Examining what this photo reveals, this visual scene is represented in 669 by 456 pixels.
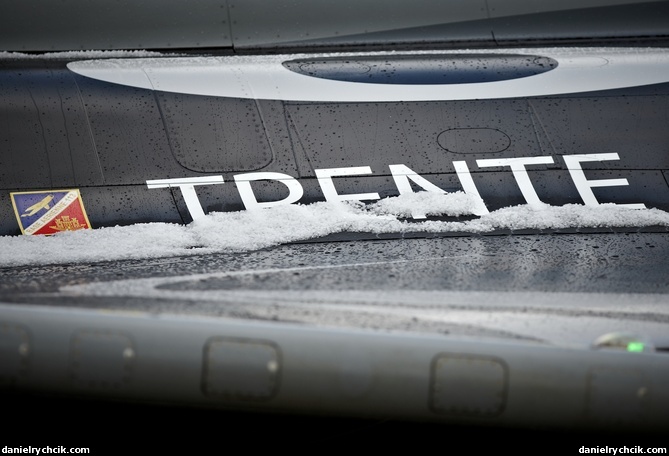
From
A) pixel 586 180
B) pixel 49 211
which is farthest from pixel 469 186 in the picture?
pixel 49 211

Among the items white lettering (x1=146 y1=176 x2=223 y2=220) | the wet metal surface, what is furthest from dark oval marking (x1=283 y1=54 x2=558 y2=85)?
the wet metal surface

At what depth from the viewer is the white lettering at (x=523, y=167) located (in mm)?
2334

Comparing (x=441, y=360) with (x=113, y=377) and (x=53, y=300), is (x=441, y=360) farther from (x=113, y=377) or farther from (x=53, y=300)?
(x=53, y=300)

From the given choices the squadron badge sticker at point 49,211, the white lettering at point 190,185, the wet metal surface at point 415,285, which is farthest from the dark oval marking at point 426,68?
the squadron badge sticker at point 49,211

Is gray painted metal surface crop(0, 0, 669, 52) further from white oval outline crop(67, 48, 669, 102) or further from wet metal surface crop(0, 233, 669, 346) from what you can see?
wet metal surface crop(0, 233, 669, 346)

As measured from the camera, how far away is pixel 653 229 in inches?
88.5

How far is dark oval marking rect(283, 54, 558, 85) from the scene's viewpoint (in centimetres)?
254

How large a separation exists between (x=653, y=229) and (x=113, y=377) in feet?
5.74

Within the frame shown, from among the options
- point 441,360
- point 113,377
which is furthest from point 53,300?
point 441,360

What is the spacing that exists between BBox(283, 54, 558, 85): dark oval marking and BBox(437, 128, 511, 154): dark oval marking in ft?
0.73

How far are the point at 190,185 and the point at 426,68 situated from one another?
994mm

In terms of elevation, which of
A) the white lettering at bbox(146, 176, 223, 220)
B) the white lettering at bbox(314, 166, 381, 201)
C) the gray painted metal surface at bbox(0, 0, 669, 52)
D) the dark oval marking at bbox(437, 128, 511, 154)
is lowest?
the white lettering at bbox(146, 176, 223, 220)

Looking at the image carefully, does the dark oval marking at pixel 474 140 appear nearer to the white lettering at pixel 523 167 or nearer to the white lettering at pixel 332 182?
the white lettering at pixel 523 167

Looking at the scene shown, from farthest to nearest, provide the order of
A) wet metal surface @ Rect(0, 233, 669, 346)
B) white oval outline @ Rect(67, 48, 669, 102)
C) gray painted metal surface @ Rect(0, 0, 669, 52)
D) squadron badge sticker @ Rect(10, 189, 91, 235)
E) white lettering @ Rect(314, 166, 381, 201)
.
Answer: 1. gray painted metal surface @ Rect(0, 0, 669, 52)
2. white oval outline @ Rect(67, 48, 669, 102)
3. white lettering @ Rect(314, 166, 381, 201)
4. squadron badge sticker @ Rect(10, 189, 91, 235)
5. wet metal surface @ Rect(0, 233, 669, 346)
